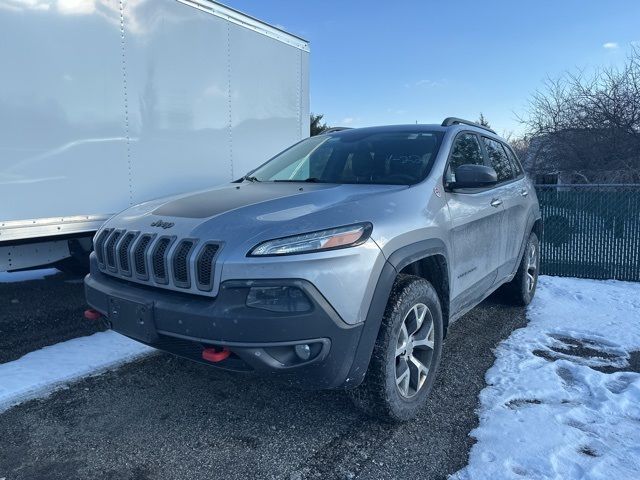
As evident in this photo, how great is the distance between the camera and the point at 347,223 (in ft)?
8.63

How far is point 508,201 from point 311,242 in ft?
9.49

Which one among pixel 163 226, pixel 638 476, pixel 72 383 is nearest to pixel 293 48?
pixel 163 226

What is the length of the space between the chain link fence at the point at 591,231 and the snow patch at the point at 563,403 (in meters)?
2.39

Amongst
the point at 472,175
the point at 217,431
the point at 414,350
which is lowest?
the point at 217,431

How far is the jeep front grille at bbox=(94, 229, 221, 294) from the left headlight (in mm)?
263

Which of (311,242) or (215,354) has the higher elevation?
(311,242)

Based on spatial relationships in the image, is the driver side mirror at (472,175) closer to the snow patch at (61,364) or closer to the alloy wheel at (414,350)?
the alloy wheel at (414,350)

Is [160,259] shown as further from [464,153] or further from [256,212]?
[464,153]

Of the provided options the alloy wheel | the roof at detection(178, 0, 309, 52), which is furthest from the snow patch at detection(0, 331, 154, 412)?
the roof at detection(178, 0, 309, 52)

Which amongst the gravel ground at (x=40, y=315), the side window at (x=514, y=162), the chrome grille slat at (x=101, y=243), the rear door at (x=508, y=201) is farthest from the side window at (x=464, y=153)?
the gravel ground at (x=40, y=315)

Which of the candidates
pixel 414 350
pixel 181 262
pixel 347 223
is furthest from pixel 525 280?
pixel 181 262

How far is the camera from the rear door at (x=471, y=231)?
11.7 ft

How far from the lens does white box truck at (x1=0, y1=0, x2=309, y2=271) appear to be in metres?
3.59

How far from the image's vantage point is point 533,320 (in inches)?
207
